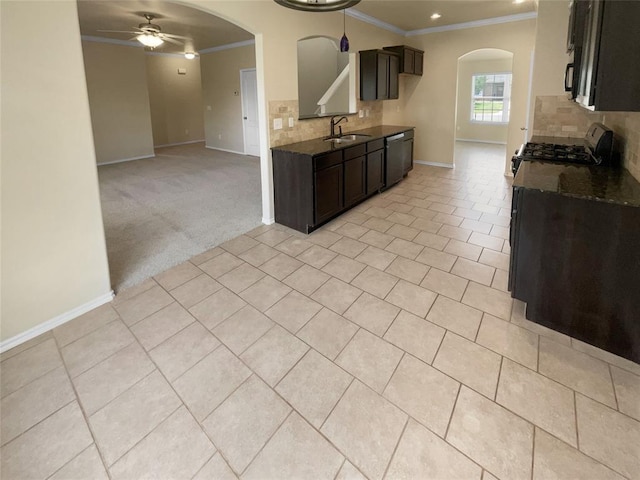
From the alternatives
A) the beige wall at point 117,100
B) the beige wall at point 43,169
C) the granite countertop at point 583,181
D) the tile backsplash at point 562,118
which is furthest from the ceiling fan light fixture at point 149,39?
the granite countertop at point 583,181

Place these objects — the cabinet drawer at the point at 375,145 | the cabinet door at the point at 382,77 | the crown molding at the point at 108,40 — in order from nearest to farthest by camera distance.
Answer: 1. the cabinet drawer at the point at 375,145
2. the cabinet door at the point at 382,77
3. the crown molding at the point at 108,40

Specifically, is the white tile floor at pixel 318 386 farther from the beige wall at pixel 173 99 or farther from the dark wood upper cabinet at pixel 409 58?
the beige wall at pixel 173 99

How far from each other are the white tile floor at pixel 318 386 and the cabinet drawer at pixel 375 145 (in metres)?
2.13

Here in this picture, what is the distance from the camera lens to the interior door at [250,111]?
8.23 meters

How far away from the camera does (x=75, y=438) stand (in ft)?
5.41

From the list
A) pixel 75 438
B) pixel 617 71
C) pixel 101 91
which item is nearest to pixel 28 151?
pixel 75 438

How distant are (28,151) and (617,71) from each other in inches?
125

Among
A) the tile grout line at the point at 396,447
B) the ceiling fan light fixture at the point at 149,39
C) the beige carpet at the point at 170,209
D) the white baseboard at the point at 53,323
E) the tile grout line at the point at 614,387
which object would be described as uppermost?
the ceiling fan light fixture at the point at 149,39

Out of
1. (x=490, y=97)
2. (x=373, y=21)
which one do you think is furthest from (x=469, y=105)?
(x=373, y=21)

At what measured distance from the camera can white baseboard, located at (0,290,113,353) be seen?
2.27 m

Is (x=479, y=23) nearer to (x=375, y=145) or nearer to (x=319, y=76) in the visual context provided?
(x=319, y=76)

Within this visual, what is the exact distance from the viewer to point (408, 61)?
6.12 m

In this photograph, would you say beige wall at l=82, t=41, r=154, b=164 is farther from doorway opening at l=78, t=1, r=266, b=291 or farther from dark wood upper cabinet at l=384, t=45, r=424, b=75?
dark wood upper cabinet at l=384, t=45, r=424, b=75

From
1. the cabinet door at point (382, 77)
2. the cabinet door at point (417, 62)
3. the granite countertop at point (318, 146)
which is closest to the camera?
the granite countertop at point (318, 146)
